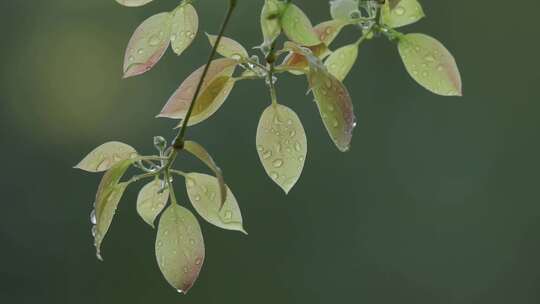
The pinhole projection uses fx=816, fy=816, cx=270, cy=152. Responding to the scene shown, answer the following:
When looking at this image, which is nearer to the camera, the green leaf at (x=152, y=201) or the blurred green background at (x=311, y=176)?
the green leaf at (x=152, y=201)

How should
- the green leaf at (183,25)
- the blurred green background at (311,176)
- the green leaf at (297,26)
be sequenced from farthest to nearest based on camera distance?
1. the blurred green background at (311,176)
2. the green leaf at (183,25)
3. the green leaf at (297,26)

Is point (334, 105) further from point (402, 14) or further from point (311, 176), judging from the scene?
point (311, 176)

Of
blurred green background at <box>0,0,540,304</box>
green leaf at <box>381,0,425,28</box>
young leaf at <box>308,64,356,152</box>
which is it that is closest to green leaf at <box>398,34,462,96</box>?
green leaf at <box>381,0,425,28</box>

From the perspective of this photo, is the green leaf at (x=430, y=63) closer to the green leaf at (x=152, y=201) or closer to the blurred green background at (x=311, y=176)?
the green leaf at (x=152, y=201)

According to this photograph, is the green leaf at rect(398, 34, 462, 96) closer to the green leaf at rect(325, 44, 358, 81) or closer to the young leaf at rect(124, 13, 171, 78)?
the green leaf at rect(325, 44, 358, 81)

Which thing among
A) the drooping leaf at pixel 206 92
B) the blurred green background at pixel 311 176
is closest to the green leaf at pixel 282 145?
the drooping leaf at pixel 206 92
